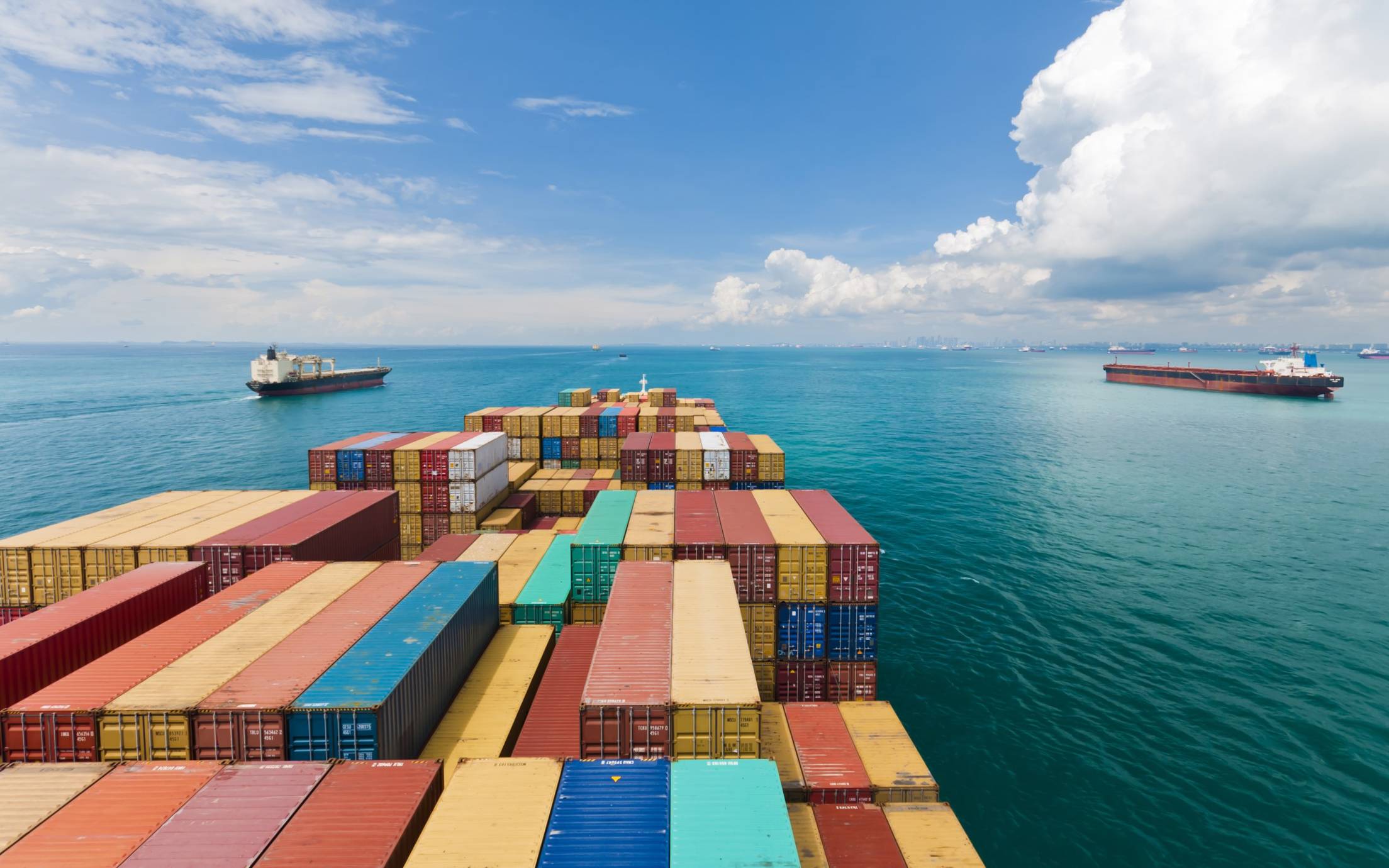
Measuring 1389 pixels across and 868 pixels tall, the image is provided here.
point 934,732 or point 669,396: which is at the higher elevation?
point 669,396

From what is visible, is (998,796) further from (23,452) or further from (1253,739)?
(23,452)

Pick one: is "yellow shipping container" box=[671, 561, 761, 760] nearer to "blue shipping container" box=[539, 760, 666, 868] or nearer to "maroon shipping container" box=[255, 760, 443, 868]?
"blue shipping container" box=[539, 760, 666, 868]

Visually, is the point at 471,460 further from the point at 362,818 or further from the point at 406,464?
the point at 362,818

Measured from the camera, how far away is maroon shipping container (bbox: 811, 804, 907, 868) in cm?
1384

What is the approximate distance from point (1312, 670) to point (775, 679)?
87.5 feet

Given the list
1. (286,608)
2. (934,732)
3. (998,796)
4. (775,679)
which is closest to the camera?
(286,608)

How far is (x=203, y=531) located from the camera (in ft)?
78.4

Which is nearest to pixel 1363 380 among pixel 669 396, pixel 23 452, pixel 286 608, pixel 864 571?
pixel 669 396

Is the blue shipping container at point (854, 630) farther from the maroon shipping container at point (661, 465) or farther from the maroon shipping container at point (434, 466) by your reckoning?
the maroon shipping container at point (434, 466)

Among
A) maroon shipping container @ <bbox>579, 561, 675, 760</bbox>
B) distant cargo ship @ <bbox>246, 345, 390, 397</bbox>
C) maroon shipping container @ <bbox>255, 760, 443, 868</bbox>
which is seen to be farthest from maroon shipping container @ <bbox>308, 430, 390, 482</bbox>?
distant cargo ship @ <bbox>246, 345, 390, 397</bbox>

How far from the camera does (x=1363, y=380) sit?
198750 mm

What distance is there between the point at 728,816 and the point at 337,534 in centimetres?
2311

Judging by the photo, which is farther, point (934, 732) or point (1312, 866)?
point (934, 732)

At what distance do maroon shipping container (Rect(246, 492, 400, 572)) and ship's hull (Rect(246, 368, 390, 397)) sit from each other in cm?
12103
